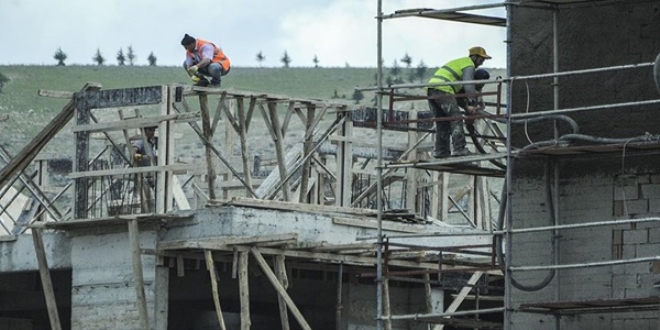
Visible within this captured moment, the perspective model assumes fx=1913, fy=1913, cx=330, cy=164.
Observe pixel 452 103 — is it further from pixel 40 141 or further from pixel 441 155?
pixel 40 141

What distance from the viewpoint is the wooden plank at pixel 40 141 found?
3334 centimetres

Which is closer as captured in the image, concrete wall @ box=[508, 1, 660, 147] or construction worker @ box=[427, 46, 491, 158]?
concrete wall @ box=[508, 1, 660, 147]

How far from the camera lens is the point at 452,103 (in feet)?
81.7

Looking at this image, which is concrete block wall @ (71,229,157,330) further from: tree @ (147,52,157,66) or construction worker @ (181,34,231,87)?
tree @ (147,52,157,66)

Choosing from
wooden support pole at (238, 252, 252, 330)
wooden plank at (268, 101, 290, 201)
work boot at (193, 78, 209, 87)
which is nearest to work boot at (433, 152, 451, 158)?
wooden support pole at (238, 252, 252, 330)

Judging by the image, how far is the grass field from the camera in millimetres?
111312

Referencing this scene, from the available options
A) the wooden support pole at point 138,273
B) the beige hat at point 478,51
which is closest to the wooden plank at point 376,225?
the wooden support pole at point 138,273

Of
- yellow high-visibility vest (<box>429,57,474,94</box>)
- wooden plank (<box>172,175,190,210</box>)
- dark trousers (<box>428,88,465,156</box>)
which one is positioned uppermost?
yellow high-visibility vest (<box>429,57,474,94</box>)

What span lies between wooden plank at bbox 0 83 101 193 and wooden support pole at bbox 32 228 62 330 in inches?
58.6

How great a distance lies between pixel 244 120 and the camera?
33312 millimetres

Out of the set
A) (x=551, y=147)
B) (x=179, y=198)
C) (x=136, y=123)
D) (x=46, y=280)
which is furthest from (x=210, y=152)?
(x=551, y=147)

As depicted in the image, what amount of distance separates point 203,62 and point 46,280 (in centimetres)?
476

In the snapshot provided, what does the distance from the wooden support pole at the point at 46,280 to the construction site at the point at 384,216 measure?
0.04 m

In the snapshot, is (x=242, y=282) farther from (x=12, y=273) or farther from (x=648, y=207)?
(x=648, y=207)
